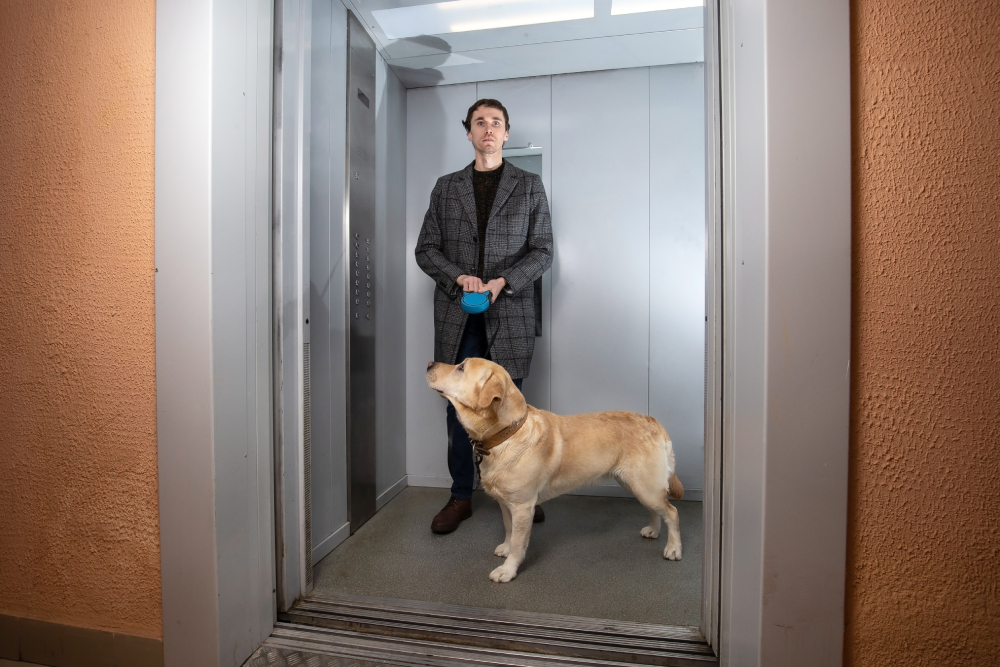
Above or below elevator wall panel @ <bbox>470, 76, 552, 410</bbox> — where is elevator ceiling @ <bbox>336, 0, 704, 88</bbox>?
above

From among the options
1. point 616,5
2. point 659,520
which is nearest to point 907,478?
point 659,520

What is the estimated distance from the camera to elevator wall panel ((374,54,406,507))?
8.14ft

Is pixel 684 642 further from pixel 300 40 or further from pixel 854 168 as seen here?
pixel 300 40

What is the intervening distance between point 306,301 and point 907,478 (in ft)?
5.12

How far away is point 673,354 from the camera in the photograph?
8.75ft

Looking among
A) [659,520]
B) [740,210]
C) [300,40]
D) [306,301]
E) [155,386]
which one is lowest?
[659,520]

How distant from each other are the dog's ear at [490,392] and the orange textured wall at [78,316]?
0.95 metres

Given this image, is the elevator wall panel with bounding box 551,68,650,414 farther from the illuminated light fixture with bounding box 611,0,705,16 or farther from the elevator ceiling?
the illuminated light fixture with bounding box 611,0,705,16

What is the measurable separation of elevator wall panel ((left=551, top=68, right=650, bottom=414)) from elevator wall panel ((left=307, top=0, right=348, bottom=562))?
1.24 meters

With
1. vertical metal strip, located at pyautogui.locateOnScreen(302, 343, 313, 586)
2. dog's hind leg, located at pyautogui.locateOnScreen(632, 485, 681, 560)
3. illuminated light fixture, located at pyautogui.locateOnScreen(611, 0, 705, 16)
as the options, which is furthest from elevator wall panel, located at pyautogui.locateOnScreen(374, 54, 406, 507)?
dog's hind leg, located at pyautogui.locateOnScreen(632, 485, 681, 560)

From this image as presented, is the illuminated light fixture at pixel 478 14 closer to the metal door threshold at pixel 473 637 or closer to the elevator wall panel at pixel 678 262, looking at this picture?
the elevator wall panel at pixel 678 262

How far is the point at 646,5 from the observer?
2.16 metres

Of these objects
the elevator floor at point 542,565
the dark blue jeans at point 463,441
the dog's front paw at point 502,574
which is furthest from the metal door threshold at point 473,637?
the dark blue jeans at point 463,441

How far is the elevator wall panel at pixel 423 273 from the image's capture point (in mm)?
2801
